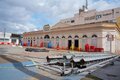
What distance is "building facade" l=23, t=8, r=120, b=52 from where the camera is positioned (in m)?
30.8

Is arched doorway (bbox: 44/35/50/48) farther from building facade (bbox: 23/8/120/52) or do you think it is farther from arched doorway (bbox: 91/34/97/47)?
arched doorway (bbox: 91/34/97/47)

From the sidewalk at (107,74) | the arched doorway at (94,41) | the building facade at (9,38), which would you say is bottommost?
the sidewalk at (107,74)

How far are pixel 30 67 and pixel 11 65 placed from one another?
1598 millimetres

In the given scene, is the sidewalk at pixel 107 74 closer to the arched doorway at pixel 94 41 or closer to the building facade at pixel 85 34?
the building facade at pixel 85 34

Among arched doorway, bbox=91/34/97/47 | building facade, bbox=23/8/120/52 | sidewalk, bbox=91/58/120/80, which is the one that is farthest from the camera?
arched doorway, bbox=91/34/97/47

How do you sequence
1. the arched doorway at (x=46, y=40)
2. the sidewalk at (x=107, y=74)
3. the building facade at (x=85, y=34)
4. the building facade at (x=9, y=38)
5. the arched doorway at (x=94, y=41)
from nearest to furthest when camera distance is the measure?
the sidewalk at (x=107, y=74) < the building facade at (x=85, y=34) < the arched doorway at (x=94, y=41) < the arched doorway at (x=46, y=40) < the building facade at (x=9, y=38)

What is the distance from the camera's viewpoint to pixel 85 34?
33.7 metres

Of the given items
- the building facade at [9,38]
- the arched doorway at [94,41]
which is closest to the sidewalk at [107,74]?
the arched doorway at [94,41]

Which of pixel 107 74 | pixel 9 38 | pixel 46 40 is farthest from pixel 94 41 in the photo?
pixel 9 38

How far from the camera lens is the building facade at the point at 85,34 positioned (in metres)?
30.8

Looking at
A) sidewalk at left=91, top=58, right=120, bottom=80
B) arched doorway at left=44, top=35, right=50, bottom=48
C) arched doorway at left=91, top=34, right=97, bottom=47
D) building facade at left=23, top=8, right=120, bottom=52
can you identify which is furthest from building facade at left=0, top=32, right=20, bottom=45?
sidewalk at left=91, top=58, right=120, bottom=80

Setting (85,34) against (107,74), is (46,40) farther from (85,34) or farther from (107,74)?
(107,74)

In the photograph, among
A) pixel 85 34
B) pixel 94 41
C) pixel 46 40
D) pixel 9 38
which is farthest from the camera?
pixel 9 38

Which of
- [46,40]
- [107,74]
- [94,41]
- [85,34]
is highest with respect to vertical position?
[85,34]
